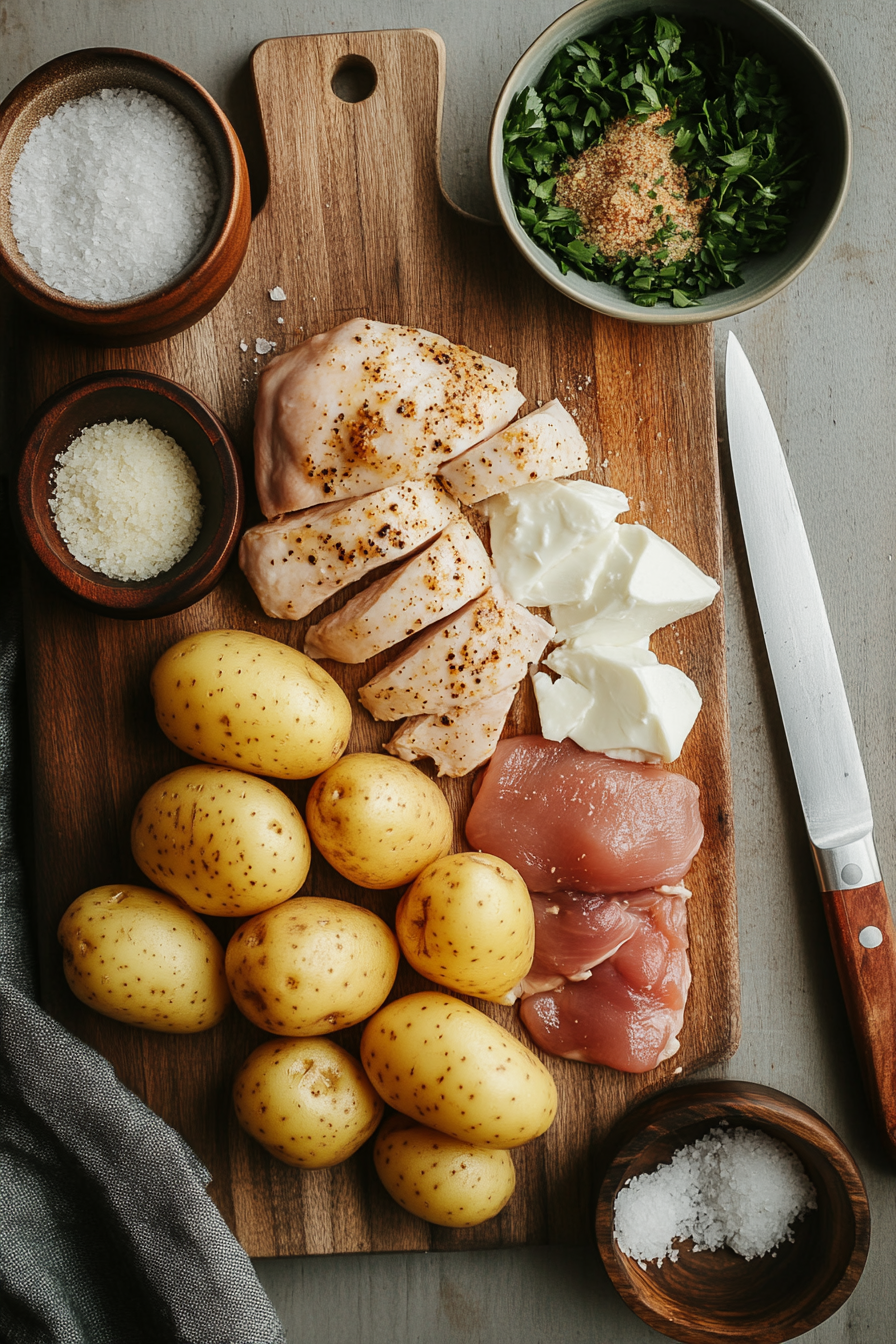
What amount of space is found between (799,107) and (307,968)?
67.8 inches

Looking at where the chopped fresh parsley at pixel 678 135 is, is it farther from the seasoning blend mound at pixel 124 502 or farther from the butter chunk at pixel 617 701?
the seasoning blend mound at pixel 124 502

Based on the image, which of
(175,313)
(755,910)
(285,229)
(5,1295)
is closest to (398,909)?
(755,910)

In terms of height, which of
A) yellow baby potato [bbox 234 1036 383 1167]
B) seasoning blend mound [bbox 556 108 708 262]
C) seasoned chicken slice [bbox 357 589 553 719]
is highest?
seasoning blend mound [bbox 556 108 708 262]

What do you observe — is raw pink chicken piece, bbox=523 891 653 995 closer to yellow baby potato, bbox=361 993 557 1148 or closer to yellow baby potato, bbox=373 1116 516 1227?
yellow baby potato, bbox=361 993 557 1148

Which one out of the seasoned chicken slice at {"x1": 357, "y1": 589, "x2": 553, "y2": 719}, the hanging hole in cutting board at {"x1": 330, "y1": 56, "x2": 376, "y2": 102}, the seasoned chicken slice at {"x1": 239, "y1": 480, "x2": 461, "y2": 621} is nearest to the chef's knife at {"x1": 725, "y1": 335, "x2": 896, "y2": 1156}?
the seasoned chicken slice at {"x1": 357, "y1": 589, "x2": 553, "y2": 719}

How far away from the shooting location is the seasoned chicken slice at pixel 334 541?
4.87 feet

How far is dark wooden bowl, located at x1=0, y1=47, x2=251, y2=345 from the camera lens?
4.43ft

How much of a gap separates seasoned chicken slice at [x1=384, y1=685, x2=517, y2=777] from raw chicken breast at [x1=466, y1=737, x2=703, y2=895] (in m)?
0.05

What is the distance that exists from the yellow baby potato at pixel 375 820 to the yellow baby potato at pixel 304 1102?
0.31 meters

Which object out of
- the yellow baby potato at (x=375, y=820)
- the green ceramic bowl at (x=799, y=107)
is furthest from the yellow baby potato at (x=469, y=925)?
the green ceramic bowl at (x=799, y=107)

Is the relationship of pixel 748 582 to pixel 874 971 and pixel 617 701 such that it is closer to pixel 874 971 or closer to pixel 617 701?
pixel 617 701

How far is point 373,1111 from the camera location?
4.92 ft

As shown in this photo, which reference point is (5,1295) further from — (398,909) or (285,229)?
(285,229)

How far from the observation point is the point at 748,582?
1.70 metres
